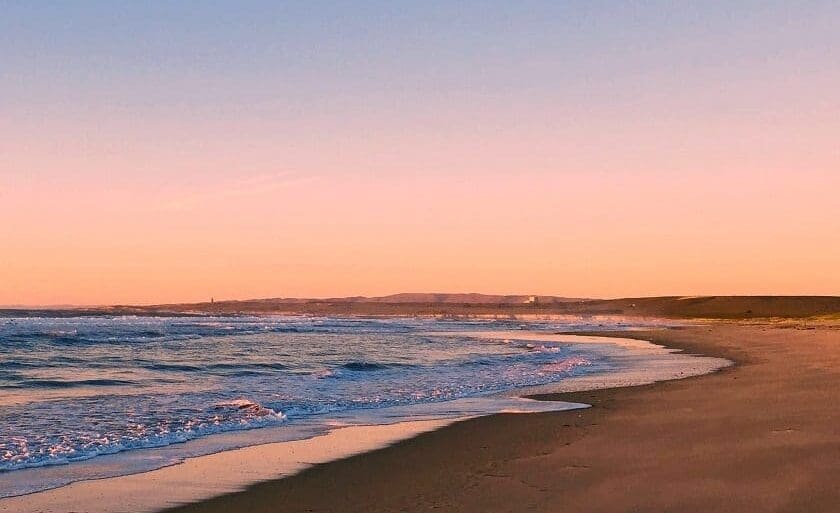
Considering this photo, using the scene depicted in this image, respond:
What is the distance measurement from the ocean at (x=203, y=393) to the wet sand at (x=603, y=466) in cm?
258

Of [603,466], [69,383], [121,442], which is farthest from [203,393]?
[603,466]

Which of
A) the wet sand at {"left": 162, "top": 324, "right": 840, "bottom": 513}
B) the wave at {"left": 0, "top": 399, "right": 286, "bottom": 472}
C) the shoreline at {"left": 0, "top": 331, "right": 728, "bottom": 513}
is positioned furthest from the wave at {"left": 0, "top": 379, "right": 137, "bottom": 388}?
the wet sand at {"left": 162, "top": 324, "right": 840, "bottom": 513}

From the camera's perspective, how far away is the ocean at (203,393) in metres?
12.1

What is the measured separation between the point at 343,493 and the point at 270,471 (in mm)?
1696

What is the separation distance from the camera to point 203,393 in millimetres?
20219

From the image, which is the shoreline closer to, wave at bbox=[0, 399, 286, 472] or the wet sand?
the wet sand

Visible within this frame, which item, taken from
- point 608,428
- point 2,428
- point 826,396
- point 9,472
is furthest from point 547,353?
point 9,472

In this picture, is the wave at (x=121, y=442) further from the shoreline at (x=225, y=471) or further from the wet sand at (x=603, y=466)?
the wet sand at (x=603, y=466)

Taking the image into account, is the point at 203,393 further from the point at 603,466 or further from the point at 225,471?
the point at 603,466

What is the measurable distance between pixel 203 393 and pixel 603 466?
1238cm

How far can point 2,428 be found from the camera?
13.9 m

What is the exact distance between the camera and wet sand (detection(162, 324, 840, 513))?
27.7 ft

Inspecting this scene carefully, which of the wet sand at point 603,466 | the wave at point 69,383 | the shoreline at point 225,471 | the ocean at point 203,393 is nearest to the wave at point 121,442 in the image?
the ocean at point 203,393

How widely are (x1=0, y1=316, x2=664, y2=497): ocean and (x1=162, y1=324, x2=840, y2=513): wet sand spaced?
102 inches
